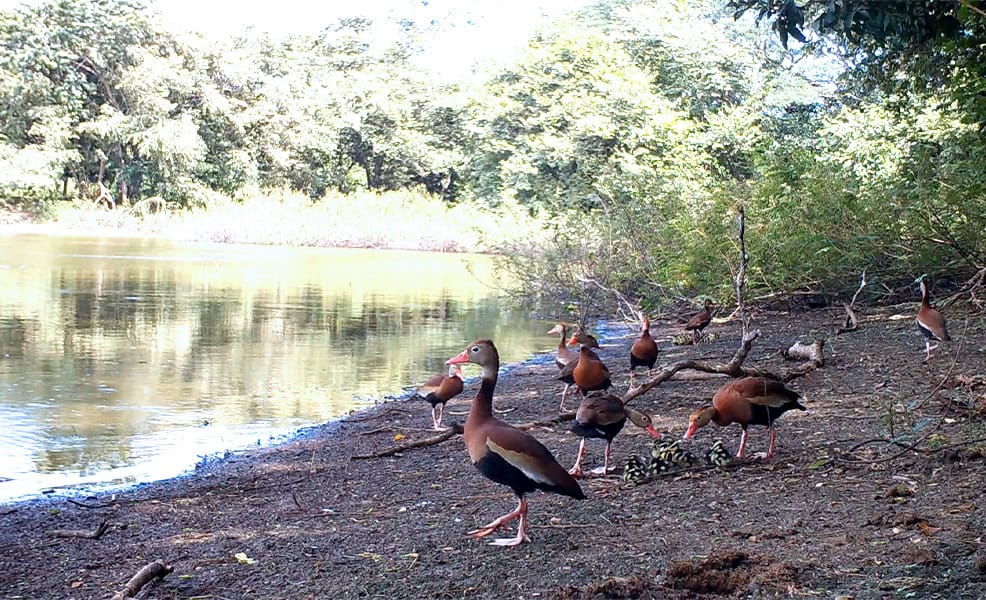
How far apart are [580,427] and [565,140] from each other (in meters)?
32.7

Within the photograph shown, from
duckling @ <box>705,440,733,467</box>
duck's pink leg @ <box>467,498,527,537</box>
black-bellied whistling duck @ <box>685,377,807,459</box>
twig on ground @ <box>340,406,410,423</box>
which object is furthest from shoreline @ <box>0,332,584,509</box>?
black-bellied whistling duck @ <box>685,377,807,459</box>

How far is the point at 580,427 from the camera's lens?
6.23 meters

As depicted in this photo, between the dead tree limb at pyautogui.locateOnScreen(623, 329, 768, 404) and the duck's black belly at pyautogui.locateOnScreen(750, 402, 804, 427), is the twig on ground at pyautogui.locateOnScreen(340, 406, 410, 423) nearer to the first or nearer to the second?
the dead tree limb at pyautogui.locateOnScreen(623, 329, 768, 404)

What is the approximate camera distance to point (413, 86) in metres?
55.6

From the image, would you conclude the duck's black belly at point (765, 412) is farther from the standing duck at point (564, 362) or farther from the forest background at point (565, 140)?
the standing duck at point (564, 362)

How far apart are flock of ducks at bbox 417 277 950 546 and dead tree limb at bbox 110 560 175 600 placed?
58.8 inches

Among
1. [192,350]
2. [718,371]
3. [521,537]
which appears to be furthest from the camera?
[192,350]

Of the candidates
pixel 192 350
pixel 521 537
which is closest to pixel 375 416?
pixel 521 537

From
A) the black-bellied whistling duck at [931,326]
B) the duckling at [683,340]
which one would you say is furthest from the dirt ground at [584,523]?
the duckling at [683,340]

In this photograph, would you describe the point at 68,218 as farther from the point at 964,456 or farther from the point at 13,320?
the point at 964,456

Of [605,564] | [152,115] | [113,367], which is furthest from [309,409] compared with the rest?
[152,115]

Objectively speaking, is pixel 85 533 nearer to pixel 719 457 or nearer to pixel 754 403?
pixel 719 457

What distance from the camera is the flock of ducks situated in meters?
4.93

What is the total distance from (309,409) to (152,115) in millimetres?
43092
